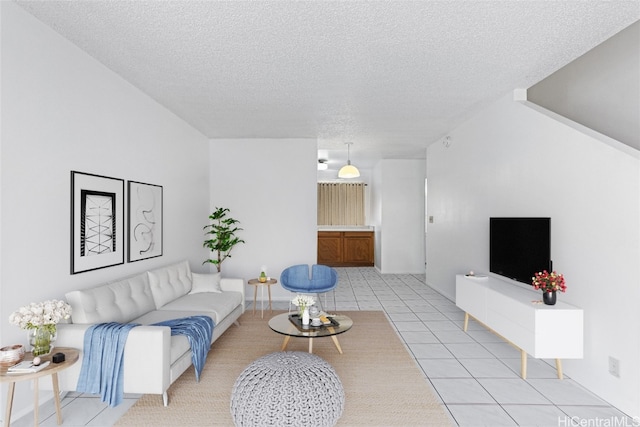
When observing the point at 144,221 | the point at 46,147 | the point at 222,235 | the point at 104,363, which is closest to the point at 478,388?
the point at 104,363

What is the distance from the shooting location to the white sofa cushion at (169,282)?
12.0 ft

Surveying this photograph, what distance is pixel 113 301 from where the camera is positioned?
9.66 feet

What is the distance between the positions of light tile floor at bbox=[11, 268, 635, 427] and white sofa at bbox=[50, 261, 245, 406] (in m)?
0.27

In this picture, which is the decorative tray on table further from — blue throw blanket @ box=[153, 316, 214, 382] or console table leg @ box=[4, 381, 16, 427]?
console table leg @ box=[4, 381, 16, 427]

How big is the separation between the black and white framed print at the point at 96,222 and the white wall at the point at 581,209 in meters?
4.26

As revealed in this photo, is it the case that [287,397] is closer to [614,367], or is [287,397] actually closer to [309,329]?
[309,329]

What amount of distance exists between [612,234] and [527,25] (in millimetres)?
1729

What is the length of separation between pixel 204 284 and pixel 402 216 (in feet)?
17.7

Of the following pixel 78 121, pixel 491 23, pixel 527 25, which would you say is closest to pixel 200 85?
pixel 78 121

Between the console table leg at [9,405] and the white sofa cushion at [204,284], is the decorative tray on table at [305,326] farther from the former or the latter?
the console table leg at [9,405]

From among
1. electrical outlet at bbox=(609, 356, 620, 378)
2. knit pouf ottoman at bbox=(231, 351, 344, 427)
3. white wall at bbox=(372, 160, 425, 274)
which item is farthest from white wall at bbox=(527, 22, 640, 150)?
white wall at bbox=(372, 160, 425, 274)

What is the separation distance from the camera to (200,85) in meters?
3.66

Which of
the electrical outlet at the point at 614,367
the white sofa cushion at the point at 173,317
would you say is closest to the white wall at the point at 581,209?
the electrical outlet at the point at 614,367

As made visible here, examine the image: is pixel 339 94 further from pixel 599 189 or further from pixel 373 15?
pixel 599 189
